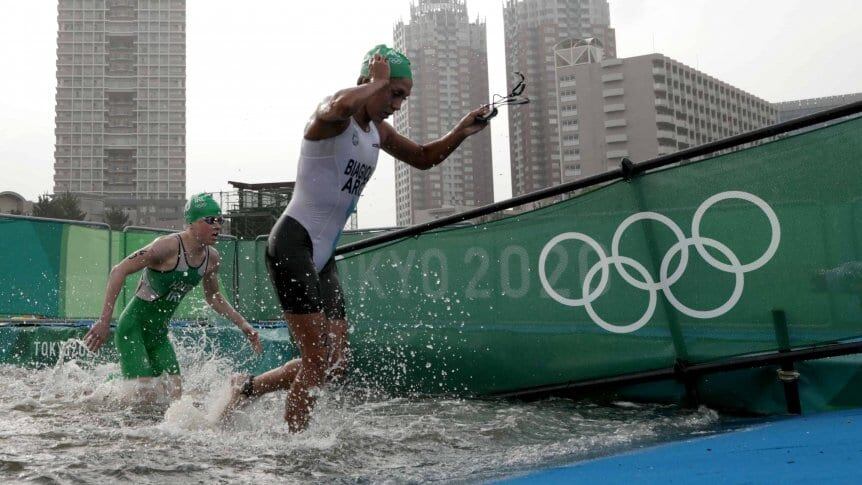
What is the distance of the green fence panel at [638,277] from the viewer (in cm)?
388

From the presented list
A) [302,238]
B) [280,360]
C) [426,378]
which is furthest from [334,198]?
[280,360]

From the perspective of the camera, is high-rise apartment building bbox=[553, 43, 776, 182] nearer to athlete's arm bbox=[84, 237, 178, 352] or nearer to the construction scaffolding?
the construction scaffolding

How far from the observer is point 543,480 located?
2.50 meters

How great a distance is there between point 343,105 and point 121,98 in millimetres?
156133

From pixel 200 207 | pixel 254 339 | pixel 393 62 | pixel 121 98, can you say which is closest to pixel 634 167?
pixel 393 62

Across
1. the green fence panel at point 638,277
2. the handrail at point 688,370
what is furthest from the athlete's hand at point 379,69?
the handrail at point 688,370

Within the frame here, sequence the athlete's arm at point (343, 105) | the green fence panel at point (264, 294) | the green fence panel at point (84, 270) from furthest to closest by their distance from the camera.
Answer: the green fence panel at point (84, 270)
the green fence panel at point (264, 294)
the athlete's arm at point (343, 105)

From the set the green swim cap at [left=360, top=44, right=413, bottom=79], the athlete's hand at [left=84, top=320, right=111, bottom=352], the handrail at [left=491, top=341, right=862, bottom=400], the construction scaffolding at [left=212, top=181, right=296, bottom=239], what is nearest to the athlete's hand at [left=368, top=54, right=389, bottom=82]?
the green swim cap at [left=360, top=44, right=413, bottom=79]

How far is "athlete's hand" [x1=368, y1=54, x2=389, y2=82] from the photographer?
3.49 m

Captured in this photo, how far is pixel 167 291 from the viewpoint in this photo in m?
5.80

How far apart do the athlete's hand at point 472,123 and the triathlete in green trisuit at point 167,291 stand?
2432mm

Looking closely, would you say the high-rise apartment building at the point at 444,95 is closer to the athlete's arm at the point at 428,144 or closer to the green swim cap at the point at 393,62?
the athlete's arm at the point at 428,144

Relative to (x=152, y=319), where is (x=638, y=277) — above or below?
above

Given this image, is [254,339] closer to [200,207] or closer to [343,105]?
[200,207]
